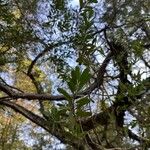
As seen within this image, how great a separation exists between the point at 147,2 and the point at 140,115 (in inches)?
146

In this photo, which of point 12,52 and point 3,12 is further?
point 12,52

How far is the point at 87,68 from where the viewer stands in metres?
1.34

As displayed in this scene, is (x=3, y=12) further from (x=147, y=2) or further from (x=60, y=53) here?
(x=147, y=2)

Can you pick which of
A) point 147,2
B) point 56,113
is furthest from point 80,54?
point 147,2

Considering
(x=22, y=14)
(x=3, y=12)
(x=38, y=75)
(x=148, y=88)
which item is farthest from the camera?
(x=38, y=75)

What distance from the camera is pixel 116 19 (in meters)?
4.80

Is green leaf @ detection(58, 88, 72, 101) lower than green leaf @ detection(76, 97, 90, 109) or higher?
higher

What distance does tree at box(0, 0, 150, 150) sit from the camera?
1.55 metres

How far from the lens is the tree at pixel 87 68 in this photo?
5.08 ft

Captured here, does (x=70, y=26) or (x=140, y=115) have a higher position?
(x=70, y=26)

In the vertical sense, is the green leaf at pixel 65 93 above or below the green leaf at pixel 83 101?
above

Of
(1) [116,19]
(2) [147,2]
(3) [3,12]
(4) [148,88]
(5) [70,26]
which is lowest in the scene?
(4) [148,88]

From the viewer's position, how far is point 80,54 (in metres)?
2.06

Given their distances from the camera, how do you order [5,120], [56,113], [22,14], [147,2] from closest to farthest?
1. [56,113]
2. [22,14]
3. [147,2]
4. [5,120]
